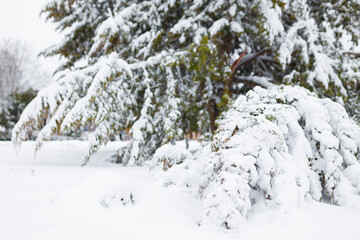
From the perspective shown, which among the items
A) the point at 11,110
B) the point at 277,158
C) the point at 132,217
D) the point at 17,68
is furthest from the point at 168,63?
the point at 17,68

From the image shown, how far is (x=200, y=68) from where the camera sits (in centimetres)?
477

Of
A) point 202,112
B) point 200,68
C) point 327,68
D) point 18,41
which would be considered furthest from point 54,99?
point 18,41

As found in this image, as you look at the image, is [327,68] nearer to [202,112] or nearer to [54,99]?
[202,112]

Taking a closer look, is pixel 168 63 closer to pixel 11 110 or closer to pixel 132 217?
pixel 132 217

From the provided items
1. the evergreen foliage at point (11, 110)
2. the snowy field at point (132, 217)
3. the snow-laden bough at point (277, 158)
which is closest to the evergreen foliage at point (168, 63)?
the snow-laden bough at point (277, 158)

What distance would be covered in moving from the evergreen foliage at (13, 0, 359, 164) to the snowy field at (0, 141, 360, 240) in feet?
5.58

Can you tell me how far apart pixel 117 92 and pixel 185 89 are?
1610 mm

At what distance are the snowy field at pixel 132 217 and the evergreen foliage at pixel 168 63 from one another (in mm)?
1701

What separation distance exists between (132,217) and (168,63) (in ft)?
10.4

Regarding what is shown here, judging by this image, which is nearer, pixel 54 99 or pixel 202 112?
pixel 54 99

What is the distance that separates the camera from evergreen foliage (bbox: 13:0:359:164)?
4227 millimetres

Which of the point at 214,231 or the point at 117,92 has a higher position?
the point at 117,92

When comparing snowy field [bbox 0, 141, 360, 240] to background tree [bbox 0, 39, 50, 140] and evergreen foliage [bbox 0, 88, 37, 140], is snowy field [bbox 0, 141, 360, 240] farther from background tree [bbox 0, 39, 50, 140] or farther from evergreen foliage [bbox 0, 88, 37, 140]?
background tree [bbox 0, 39, 50, 140]

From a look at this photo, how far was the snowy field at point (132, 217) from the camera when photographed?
185cm
